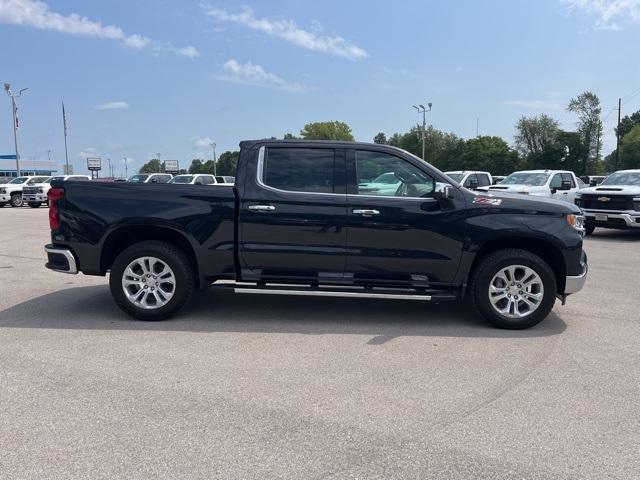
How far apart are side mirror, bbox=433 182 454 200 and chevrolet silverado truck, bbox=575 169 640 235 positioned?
10.4 m

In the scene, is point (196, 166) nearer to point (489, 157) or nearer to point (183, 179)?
point (489, 157)

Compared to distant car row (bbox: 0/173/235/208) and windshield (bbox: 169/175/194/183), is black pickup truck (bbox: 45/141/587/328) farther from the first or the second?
distant car row (bbox: 0/173/235/208)

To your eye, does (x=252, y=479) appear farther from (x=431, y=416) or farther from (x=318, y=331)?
(x=318, y=331)

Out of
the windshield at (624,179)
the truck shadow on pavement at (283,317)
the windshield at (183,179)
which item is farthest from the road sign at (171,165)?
the truck shadow on pavement at (283,317)

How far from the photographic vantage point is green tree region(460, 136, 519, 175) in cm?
8431

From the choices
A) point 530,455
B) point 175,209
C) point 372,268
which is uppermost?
point 175,209

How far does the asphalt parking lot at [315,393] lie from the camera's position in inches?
121

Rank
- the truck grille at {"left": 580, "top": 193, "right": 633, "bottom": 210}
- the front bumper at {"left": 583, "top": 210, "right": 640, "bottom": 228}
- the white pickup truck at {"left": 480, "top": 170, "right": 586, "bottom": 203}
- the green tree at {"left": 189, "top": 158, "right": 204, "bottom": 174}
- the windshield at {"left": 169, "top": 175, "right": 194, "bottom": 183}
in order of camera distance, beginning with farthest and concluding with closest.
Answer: the green tree at {"left": 189, "top": 158, "right": 204, "bottom": 174}, the windshield at {"left": 169, "top": 175, "right": 194, "bottom": 183}, the white pickup truck at {"left": 480, "top": 170, "right": 586, "bottom": 203}, the truck grille at {"left": 580, "top": 193, "right": 633, "bottom": 210}, the front bumper at {"left": 583, "top": 210, "right": 640, "bottom": 228}

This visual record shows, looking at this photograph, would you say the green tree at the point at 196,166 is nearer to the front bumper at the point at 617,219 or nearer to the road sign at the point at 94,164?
the road sign at the point at 94,164

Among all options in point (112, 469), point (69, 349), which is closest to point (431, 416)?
point (112, 469)

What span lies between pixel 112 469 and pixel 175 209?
322 centimetres

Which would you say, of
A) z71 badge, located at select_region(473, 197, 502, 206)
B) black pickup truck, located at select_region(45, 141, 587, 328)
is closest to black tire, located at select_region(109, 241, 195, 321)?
black pickup truck, located at select_region(45, 141, 587, 328)

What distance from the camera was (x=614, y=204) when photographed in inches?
555

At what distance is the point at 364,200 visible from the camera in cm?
561
